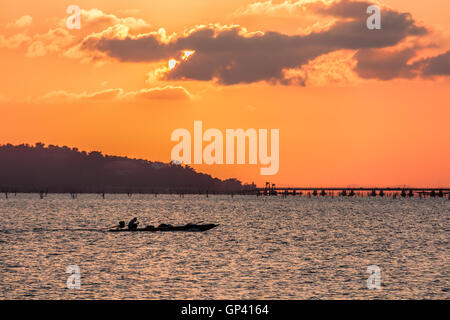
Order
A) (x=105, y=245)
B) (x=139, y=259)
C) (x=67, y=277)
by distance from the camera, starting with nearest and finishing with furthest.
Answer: (x=67, y=277) → (x=139, y=259) → (x=105, y=245)

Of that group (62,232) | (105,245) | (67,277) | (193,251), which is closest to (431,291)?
(67,277)

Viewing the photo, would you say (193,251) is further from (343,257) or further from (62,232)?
(62,232)

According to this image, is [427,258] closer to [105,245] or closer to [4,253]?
[105,245]

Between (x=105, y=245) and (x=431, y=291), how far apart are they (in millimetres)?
46046

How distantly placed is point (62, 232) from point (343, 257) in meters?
52.6

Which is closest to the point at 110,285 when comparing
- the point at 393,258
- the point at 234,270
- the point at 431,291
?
the point at 234,270

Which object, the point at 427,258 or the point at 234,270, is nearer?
the point at 234,270

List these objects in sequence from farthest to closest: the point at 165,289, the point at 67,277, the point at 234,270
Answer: the point at 234,270, the point at 67,277, the point at 165,289

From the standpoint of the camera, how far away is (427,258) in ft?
243

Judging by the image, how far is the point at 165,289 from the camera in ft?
160
